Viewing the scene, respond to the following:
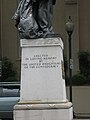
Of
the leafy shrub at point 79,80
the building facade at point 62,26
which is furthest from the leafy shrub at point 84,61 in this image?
the leafy shrub at point 79,80

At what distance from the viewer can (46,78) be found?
39.0ft

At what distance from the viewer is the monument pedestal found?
11.7 meters

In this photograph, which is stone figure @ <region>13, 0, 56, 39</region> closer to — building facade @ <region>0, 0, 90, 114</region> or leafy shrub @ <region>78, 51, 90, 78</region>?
leafy shrub @ <region>78, 51, 90, 78</region>

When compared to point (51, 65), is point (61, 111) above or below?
below

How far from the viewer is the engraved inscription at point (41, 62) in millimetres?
11922

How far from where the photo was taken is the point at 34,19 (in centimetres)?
1236

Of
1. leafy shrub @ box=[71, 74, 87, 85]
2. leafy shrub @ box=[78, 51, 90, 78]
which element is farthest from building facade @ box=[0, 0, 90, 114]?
leafy shrub @ box=[71, 74, 87, 85]

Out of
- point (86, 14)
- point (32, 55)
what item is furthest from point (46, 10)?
point (86, 14)

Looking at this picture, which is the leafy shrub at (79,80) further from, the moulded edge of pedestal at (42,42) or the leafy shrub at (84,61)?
the moulded edge of pedestal at (42,42)

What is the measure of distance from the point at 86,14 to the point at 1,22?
19.9 feet

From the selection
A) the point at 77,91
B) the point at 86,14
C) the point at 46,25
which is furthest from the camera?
the point at 86,14

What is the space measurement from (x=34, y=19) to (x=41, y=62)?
115 centimetres

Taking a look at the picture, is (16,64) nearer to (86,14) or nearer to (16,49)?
(16,49)

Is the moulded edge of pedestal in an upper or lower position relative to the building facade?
lower
